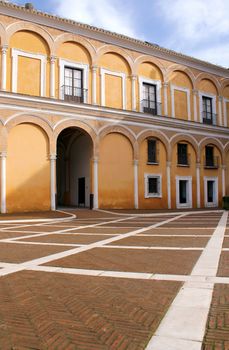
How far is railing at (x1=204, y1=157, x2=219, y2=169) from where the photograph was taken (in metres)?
28.3

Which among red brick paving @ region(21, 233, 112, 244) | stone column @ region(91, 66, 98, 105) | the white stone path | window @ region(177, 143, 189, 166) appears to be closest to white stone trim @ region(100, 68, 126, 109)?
stone column @ region(91, 66, 98, 105)

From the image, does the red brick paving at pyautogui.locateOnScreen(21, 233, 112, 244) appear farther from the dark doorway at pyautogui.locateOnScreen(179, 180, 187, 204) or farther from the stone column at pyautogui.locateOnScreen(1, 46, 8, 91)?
the dark doorway at pyautogui.locateOnScreen(179, 180, 187, 204)

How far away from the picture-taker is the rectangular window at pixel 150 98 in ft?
84.1

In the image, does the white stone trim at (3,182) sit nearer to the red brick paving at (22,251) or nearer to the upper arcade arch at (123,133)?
the upper arcade arch at (123,133)

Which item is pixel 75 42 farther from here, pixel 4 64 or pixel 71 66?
pixel 4 64

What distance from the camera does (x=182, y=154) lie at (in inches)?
1065

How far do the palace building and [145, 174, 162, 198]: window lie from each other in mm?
75

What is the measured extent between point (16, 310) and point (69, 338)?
1142mm

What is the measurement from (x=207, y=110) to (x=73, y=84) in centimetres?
1261

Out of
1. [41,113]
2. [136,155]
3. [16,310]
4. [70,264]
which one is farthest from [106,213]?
[16,310]

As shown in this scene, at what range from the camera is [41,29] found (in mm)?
21516

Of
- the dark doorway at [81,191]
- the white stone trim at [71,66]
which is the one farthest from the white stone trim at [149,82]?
the dark doorway at [81,191]

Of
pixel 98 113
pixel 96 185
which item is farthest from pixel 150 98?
pixel 96 185

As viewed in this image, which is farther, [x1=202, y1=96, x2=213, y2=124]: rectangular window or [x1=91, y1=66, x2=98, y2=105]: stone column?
[x1=202, y1=96, x2=213, y2=124]: rectangular window
